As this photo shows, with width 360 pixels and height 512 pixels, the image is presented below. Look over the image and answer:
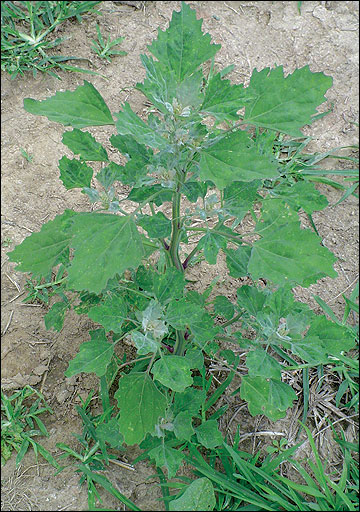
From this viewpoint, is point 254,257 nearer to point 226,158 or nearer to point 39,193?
point 226,158

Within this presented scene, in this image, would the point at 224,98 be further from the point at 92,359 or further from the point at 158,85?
the point at 92,359

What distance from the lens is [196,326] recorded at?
1703mm

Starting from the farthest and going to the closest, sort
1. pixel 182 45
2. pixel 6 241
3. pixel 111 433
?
pixel 6 241 < pixel 111 433 < pixel 182 45

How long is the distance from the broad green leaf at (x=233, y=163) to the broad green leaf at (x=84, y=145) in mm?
375

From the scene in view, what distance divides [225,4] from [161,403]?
2988 millimetres

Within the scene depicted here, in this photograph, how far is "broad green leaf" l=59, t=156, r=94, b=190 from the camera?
155cm

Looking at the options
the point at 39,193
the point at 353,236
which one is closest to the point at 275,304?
the point at 353,236

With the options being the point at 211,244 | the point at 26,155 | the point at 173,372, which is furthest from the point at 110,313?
the point at 26,155

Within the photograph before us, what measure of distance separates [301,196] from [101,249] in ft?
2.54

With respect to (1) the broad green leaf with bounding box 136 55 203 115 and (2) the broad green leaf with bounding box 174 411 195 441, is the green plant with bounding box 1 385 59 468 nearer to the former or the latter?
(2) the broad green leaf with bounding box 174 411 195 441

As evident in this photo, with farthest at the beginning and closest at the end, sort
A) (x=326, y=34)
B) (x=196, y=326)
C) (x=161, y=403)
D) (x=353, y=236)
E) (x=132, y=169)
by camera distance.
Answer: (x=326, y=34) → (x=353, y=236) → (x=196, y=326) → (x=161, y=403) → (x=132, y=169)

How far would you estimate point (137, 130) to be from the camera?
1.25m

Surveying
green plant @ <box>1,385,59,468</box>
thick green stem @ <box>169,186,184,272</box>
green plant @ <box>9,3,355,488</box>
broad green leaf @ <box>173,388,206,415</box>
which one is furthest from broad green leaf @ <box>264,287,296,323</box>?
green plant @ <box>1,385,59,468</box>

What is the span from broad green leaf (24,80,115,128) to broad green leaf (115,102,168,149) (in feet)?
0.50
